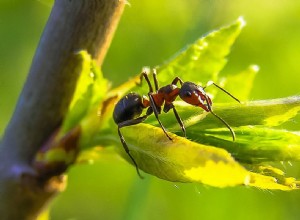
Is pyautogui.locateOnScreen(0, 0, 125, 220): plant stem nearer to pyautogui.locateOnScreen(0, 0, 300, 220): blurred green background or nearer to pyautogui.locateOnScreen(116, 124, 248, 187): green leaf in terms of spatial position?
pyautogui.locateOnScreen(116, 124, 248, 187): green leaf

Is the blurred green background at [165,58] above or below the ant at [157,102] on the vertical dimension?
above

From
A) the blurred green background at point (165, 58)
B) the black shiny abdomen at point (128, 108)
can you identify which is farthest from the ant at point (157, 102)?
the blurred green background at point (165, 58)

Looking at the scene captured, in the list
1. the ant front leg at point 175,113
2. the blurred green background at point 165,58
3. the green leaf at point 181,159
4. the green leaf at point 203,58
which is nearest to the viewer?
the green leaf at point 181,159

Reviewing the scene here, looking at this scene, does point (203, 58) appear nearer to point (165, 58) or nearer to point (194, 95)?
point (194, 95)

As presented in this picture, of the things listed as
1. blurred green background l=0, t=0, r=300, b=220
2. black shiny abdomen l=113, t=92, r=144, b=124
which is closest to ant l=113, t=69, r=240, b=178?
black shiny abdomen l=113, t=92, r=144, b=124

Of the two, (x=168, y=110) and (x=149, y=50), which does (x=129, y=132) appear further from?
(x=149, y=50)

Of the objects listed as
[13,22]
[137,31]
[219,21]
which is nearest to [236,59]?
[219,21]

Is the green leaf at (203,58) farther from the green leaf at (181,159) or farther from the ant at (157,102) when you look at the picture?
the green leaf at (181,159)
